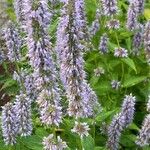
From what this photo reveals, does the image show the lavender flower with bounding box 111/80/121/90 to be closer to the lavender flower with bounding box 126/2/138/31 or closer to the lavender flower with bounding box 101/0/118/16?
the lavender flower with bounding box 126/2/138/31

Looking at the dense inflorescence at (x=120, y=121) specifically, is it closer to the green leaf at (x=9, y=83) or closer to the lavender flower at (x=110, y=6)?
the lavender flower at (x=110, y=6)

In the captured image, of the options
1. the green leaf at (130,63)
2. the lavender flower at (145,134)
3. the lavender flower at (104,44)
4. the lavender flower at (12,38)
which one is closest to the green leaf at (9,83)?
the lavender flower at (12,38)

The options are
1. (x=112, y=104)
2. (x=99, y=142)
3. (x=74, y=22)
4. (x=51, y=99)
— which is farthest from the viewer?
(x=112, y=104)

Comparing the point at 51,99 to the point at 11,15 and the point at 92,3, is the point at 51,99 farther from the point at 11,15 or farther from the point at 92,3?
the point at 11,15

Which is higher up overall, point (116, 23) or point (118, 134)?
point (116, 23)

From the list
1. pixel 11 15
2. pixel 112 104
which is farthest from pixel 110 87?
pixel 11 15

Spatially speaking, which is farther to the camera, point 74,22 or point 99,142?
point 99,142

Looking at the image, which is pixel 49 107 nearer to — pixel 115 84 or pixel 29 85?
pixel 29 85
